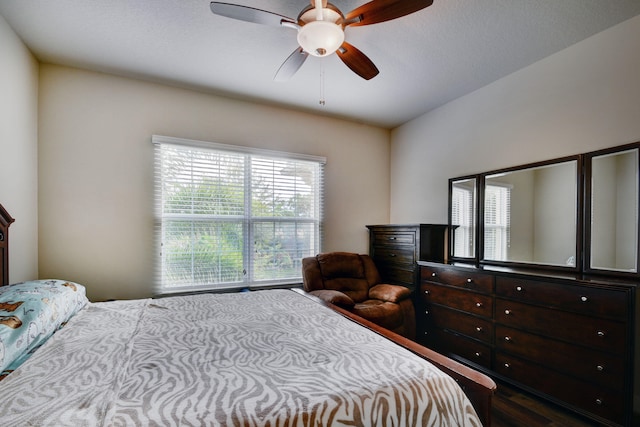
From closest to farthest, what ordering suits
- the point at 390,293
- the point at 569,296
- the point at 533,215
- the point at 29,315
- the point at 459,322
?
the point at 29,315
the point at 569,296
the point at 533,215
the point at 459,322
the point at 390,293

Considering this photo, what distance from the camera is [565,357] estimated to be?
196 centimetres

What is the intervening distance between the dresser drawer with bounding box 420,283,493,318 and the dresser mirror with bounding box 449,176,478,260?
20.1 inches

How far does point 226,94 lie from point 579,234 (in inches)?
138

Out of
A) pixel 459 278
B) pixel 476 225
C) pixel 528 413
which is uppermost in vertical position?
pixel 476 225

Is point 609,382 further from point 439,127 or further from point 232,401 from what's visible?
point 439,127

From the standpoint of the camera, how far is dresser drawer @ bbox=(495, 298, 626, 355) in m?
1.75

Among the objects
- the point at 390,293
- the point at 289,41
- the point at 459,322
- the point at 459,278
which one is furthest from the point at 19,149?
the point at 459,322

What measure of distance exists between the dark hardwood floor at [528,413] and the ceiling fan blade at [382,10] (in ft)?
8.33

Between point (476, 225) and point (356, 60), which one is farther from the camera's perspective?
point (476, 225)

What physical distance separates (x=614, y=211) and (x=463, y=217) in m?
1.21

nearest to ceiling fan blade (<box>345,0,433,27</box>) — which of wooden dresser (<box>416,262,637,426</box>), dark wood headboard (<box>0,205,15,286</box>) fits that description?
wooden dresser (<box>416,262,637,426</box>)

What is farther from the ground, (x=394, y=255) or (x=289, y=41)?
(x=289, y=41)

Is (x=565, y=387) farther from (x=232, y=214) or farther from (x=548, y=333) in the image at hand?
(x=232, y=214)

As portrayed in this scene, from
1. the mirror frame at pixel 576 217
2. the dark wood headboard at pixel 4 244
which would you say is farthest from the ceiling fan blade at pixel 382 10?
the dark wood headboard at pixel 4 244
